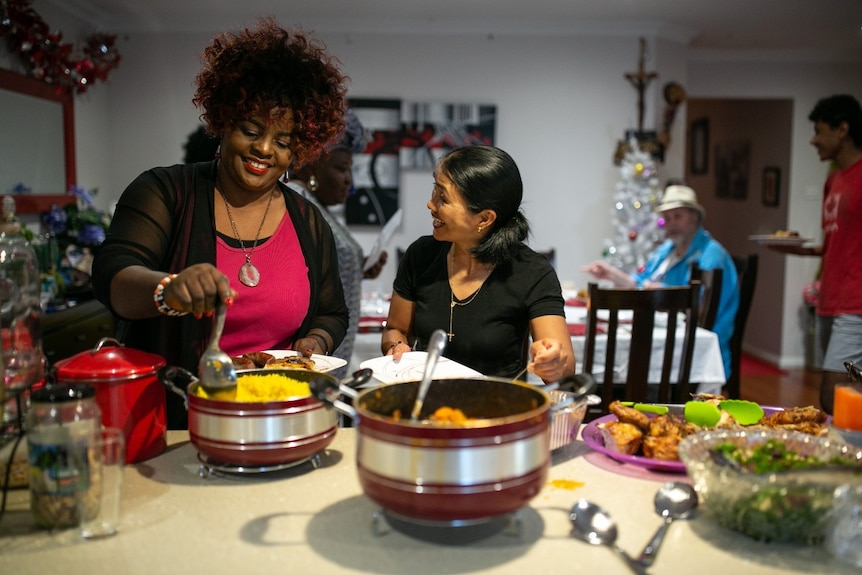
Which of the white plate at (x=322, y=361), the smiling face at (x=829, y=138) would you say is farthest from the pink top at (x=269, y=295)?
the smiling face at (x=829, y=138)

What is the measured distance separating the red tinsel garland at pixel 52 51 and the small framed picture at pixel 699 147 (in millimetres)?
5879

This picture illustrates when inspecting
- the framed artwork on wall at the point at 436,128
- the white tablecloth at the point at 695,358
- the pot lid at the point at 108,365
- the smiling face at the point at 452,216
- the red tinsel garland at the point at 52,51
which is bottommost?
the white tablecloth at the point at 695,358

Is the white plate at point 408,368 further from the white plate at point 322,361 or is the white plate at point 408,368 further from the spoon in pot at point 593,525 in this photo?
the spoon in pot at point 593,525

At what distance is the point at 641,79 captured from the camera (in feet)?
19.8

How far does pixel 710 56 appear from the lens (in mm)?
6812

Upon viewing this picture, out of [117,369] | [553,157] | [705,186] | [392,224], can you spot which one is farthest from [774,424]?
[705,186]

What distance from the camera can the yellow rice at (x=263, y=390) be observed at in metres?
1.20

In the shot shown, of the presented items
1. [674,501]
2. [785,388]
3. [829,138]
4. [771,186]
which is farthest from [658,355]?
[771,186]

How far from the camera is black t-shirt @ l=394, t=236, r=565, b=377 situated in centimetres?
188

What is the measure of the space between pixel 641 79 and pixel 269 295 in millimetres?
5028

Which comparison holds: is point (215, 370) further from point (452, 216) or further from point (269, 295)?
point (452, 216)

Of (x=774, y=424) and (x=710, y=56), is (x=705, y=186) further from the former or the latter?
(x=774, y=424)

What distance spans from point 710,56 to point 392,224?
15.8 feet

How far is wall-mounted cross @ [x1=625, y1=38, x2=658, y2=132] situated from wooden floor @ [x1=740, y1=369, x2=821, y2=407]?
2192 millimetres
